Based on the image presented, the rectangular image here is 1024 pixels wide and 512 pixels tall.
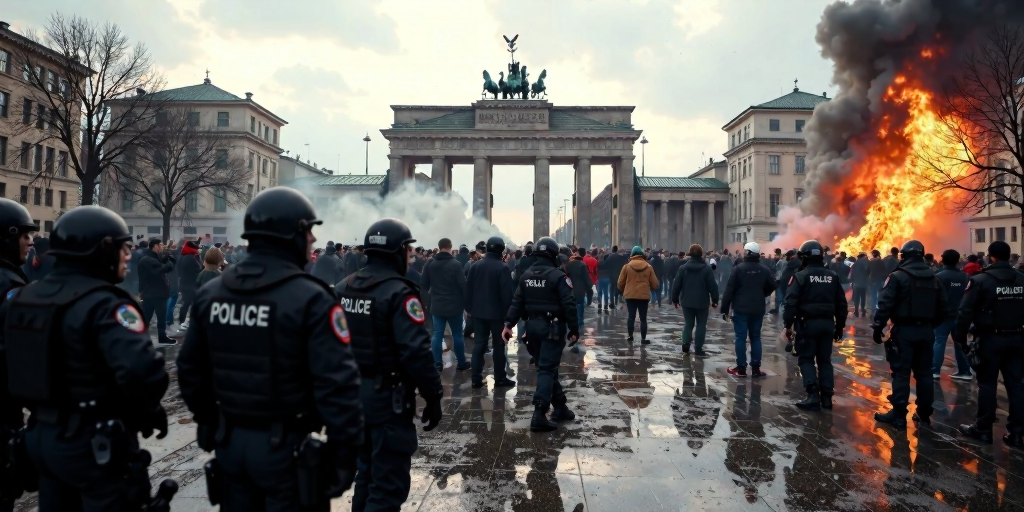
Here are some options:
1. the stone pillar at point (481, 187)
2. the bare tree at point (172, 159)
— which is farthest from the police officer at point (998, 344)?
the stone pillar at point (481, 187)

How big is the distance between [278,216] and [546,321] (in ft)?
12.6

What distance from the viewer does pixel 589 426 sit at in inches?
239

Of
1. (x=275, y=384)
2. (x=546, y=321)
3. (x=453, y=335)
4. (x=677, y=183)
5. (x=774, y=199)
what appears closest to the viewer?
(x=275, y=384)

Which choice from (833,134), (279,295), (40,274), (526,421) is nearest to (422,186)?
(833,134)

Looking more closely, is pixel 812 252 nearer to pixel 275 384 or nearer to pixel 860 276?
pixel 275 384

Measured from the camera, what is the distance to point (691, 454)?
5184 millimetres

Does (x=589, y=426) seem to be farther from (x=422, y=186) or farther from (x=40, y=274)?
(x=422, y=186)

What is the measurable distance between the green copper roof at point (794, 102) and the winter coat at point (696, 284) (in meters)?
56.0

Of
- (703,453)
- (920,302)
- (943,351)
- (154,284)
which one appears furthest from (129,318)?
(943,351)

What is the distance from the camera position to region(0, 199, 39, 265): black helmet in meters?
3.79

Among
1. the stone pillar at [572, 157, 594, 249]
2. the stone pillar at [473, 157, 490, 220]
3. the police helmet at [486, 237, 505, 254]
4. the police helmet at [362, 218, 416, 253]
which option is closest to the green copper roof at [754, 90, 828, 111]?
the stone pillar at [572, 157, 594, 249]

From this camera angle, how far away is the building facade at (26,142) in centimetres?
3431

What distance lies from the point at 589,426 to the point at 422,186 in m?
46.7

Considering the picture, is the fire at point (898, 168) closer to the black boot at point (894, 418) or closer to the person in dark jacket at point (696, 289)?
the person in dark jacket at point (696, 289)
